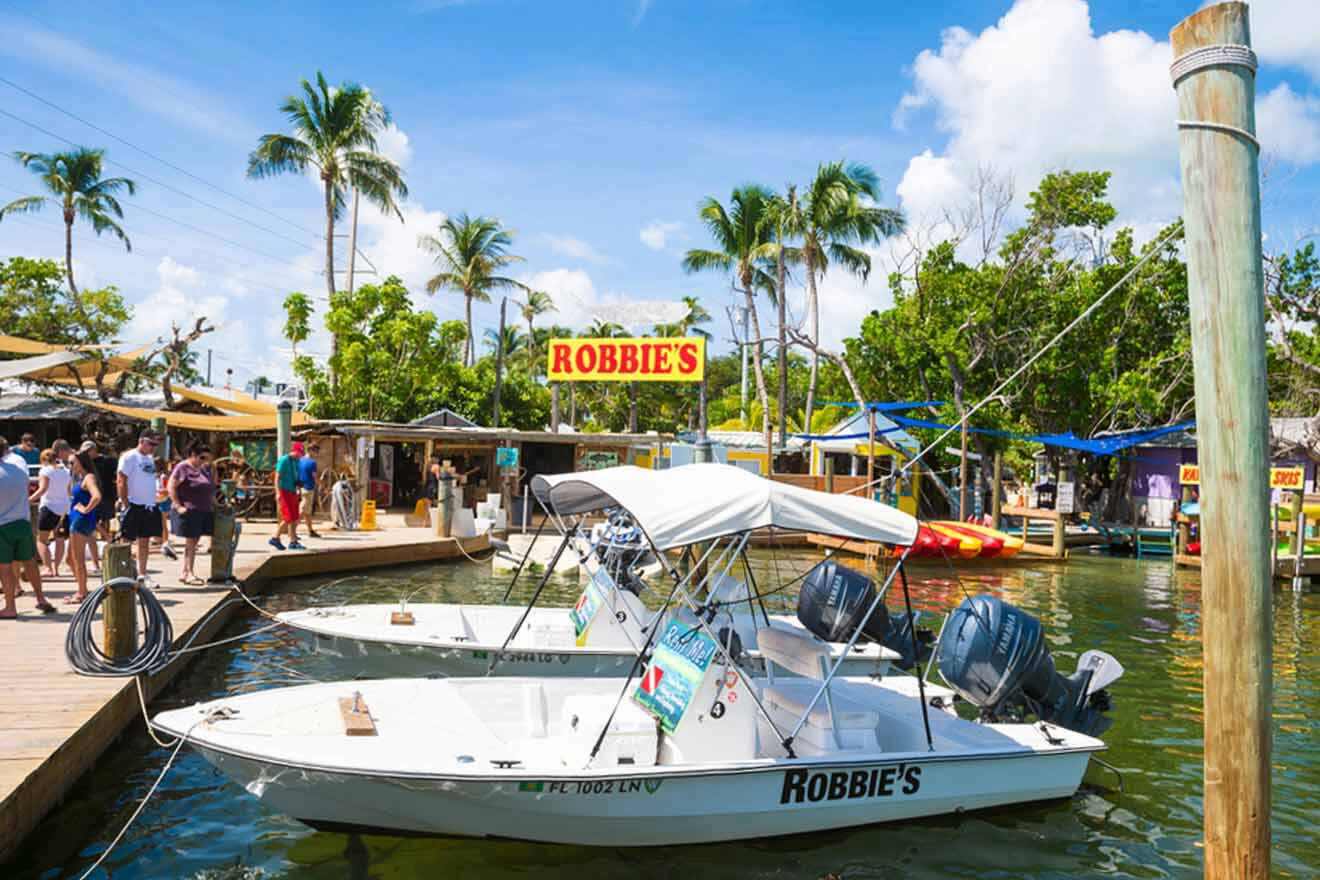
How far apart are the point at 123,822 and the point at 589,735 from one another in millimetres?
3252

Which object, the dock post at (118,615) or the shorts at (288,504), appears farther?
the shorts at (288,504)

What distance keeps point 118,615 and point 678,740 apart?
16.4 feet

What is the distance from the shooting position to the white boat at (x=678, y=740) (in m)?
6.03

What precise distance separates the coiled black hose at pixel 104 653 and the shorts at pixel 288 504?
29.8 feet

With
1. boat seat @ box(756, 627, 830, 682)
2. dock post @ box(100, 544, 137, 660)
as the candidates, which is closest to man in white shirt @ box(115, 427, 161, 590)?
dock post @ box(100, 544, 137, 660)

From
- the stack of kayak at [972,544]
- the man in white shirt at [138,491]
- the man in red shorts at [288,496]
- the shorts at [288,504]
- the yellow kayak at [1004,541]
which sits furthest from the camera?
the yellow kayak at [1004,541]

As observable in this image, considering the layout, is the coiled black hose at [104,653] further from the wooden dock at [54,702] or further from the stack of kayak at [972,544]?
the stack of kayak at [972,544]

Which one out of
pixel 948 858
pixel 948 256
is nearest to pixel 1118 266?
pixel 948 256

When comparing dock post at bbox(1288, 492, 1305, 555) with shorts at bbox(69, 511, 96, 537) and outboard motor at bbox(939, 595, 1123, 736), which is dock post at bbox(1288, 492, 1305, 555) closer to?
outboard motor at bbox(939, 595, 1123, 736)

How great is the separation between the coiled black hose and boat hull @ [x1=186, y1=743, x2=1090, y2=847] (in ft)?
7.85

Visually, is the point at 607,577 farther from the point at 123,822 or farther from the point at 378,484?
the point at 378,484

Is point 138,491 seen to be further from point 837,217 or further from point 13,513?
point 837,217

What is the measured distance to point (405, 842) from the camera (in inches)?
258

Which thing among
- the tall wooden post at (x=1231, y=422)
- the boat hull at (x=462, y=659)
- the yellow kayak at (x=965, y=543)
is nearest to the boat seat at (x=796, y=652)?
the boat hull at (x=462, y=659)
